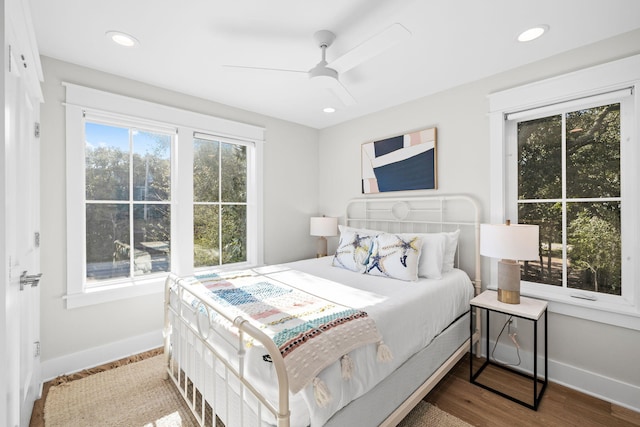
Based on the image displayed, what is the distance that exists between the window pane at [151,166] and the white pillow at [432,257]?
2516 mm

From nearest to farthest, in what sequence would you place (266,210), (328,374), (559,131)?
(328,374) → (559,131) → (266,210)

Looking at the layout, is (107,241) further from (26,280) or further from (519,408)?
(519,408)

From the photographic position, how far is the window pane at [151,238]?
2762 mm

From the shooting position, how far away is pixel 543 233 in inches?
94.3

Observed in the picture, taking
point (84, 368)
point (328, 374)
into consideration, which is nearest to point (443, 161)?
point (328, 374)

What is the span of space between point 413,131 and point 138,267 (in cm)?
308

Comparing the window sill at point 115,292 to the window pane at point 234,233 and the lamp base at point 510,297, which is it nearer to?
the window pane at point 234,233

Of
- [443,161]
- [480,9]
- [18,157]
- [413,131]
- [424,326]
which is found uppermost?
[480,9]

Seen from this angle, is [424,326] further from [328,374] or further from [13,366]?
[13,366]

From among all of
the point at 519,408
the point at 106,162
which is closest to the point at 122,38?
the point at 106,162

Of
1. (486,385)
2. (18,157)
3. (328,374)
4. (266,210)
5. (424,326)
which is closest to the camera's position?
(328,374)

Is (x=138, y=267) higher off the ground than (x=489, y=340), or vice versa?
(x=138, y=267)

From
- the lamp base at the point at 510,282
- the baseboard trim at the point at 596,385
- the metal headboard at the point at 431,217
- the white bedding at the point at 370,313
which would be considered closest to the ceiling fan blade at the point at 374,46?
the white bedding at the point at 370,313

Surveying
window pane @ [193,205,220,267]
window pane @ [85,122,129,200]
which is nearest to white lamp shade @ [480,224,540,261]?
window pane @ [193,205,220,267]
